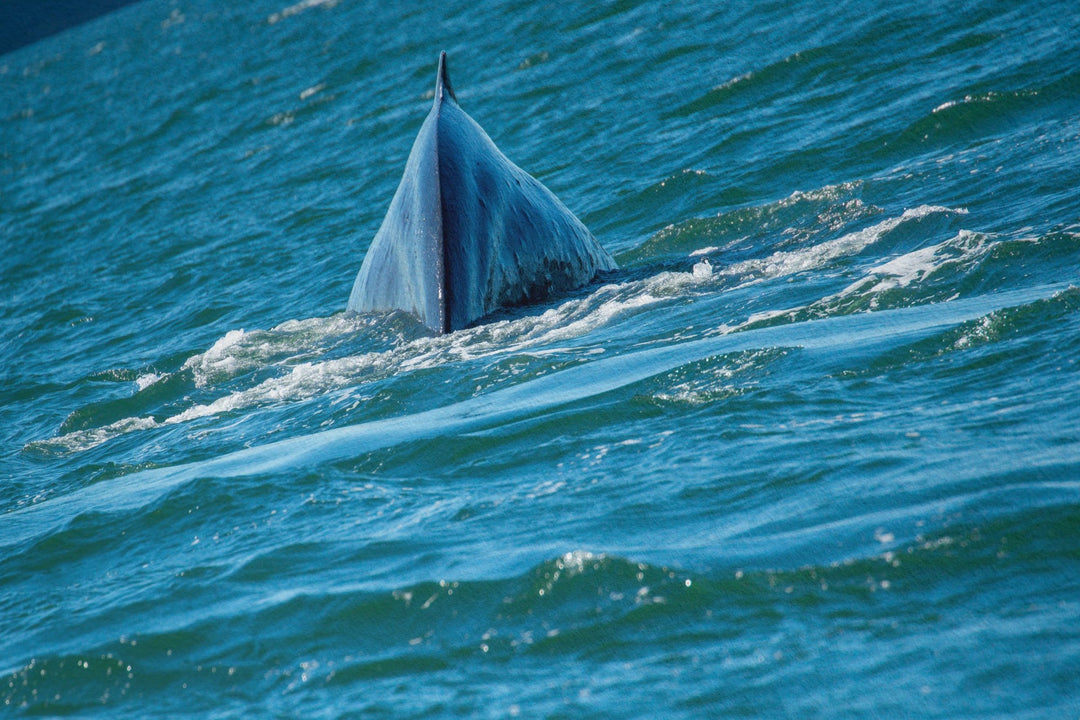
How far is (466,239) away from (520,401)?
5.85 ft

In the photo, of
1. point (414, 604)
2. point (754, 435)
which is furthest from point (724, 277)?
point (414, 604)

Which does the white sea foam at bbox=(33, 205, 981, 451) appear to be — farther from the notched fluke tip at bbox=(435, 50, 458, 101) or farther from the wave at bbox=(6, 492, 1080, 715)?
the wave at bbox=(6, 492, 1080, 715)

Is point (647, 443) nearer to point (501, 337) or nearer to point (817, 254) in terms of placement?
point (501, 337)

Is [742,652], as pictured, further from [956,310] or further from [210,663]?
[956,310]

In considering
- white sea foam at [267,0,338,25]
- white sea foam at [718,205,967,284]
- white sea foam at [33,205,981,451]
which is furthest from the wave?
white sea foam at [267,0,338,25]

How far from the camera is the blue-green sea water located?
326cm

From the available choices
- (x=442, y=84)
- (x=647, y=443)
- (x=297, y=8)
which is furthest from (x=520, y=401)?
(x=297, y=8)

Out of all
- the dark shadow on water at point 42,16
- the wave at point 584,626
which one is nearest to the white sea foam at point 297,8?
the wave at point 584,626

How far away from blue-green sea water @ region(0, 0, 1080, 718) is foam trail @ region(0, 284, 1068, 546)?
36 mm

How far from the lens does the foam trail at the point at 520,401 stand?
5.58m

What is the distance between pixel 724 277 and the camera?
25.4ft

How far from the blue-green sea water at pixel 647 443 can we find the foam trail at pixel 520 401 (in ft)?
0.12

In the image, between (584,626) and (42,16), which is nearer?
(584,626)

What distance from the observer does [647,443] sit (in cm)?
483
